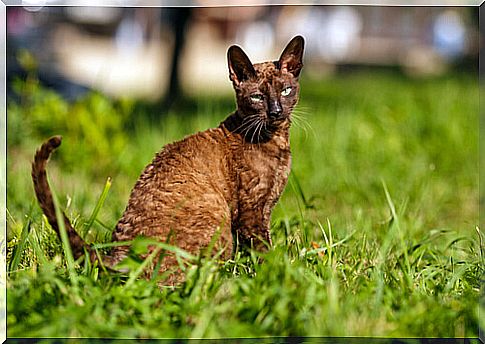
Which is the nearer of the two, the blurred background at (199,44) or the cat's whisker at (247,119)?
the cat's whisker at (247,119)

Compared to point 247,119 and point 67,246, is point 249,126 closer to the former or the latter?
point 247,119

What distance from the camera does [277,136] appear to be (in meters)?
2.36

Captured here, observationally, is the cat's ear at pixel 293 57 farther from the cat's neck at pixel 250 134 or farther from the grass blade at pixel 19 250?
the grass blade at pixel 19 250

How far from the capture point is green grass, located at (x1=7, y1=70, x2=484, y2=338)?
1.92 m

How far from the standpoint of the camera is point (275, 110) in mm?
2201

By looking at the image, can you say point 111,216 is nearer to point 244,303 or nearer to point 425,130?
point 244,303

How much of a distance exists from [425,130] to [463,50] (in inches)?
131

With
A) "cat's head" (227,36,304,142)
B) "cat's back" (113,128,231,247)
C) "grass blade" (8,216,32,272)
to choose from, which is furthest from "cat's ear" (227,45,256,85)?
"grass blade" (8,216,32,272)

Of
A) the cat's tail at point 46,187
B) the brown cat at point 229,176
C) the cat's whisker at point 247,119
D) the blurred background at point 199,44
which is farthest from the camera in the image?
the blurred background at point 199,44

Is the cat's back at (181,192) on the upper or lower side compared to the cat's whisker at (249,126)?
lower

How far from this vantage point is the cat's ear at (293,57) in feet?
7.34

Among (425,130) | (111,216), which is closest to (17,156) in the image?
(111,216)

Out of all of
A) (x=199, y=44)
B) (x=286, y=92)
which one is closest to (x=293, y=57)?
(x=286, y=92)

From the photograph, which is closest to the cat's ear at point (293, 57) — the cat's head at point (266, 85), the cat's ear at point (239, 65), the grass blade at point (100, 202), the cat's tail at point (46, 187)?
the cat's head at point (266, 85)
